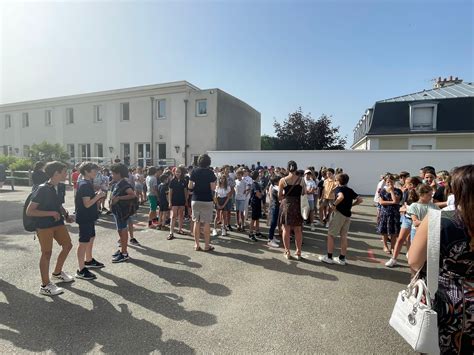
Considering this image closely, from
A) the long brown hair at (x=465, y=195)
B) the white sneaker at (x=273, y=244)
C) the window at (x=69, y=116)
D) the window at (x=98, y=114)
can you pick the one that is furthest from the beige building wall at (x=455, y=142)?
the window at (x=69, y=116)

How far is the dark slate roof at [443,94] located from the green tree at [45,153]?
2535 centimetres

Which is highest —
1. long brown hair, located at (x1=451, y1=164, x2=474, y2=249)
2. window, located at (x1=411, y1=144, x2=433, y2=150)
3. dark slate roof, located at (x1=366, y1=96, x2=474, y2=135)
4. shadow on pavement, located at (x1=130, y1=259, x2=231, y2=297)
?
dark slate roof, located at (x1=366, y1=96, x2=474, y2=135)

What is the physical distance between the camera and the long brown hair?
1.57 meters

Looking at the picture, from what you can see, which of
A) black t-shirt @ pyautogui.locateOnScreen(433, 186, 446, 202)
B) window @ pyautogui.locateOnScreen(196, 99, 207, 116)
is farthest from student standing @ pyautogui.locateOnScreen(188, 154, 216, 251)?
window @ pyautogui.locateOnScreen(196, 99, 207, 116)

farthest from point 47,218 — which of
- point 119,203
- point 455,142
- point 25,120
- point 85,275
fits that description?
point 25,120

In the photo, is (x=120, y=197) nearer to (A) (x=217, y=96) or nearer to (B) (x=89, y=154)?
(A) (x=217, y=96)

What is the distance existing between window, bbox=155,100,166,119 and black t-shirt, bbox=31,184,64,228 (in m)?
19.4

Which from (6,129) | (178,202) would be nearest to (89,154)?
(6,129)

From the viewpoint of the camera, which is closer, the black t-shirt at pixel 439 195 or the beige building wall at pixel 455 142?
the black t-shirt at pixel 439 195

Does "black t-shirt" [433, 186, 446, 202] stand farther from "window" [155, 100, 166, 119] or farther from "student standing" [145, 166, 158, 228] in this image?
"window" [155, 100, 166, 119]

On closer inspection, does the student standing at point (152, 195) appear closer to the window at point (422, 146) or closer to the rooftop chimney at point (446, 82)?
the window at point (422, 146)

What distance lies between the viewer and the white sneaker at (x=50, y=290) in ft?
12.3

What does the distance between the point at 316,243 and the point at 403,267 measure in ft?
6.27

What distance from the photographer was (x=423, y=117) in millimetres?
18297
